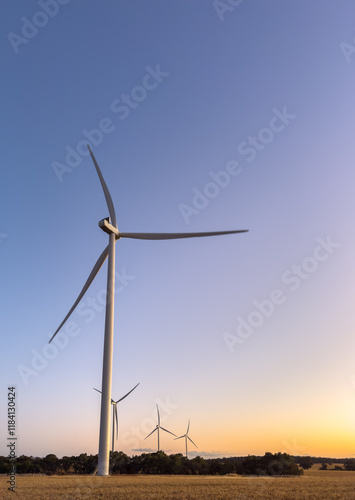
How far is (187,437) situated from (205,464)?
22.0 m

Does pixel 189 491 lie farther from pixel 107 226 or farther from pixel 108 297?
pixel 107 226

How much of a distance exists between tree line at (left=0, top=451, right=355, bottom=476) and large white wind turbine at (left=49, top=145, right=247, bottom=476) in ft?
183

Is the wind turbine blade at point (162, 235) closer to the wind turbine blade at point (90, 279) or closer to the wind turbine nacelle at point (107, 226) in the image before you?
the wind turbine nacelle at point (107, 226)

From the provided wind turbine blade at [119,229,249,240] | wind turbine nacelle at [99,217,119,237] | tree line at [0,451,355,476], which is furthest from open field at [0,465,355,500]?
tree line at [0,451,355,476]

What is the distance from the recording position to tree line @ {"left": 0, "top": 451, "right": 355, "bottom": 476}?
88062mm

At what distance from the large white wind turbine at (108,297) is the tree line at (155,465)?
55.9m

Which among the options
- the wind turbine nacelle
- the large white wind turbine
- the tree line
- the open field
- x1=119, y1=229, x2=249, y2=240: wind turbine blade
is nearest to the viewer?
the open field

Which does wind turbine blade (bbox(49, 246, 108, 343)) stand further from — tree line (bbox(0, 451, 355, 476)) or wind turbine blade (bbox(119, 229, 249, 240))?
tree line (bbox(0, 451, 355, 476))

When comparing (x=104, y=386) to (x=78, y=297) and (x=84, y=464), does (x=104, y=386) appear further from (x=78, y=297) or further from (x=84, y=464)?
(x=84, y=464)

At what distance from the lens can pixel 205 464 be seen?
96.6 metres

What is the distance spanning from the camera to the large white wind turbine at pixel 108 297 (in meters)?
41.6

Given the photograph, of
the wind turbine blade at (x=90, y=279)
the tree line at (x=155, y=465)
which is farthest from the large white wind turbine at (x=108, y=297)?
the tree line at (x=155, y=465)

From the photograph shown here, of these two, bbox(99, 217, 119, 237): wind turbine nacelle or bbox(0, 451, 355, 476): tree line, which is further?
bbox(0, 451, 355, 476): tree line

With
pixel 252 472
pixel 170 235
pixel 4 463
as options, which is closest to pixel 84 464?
pixel 4 463
